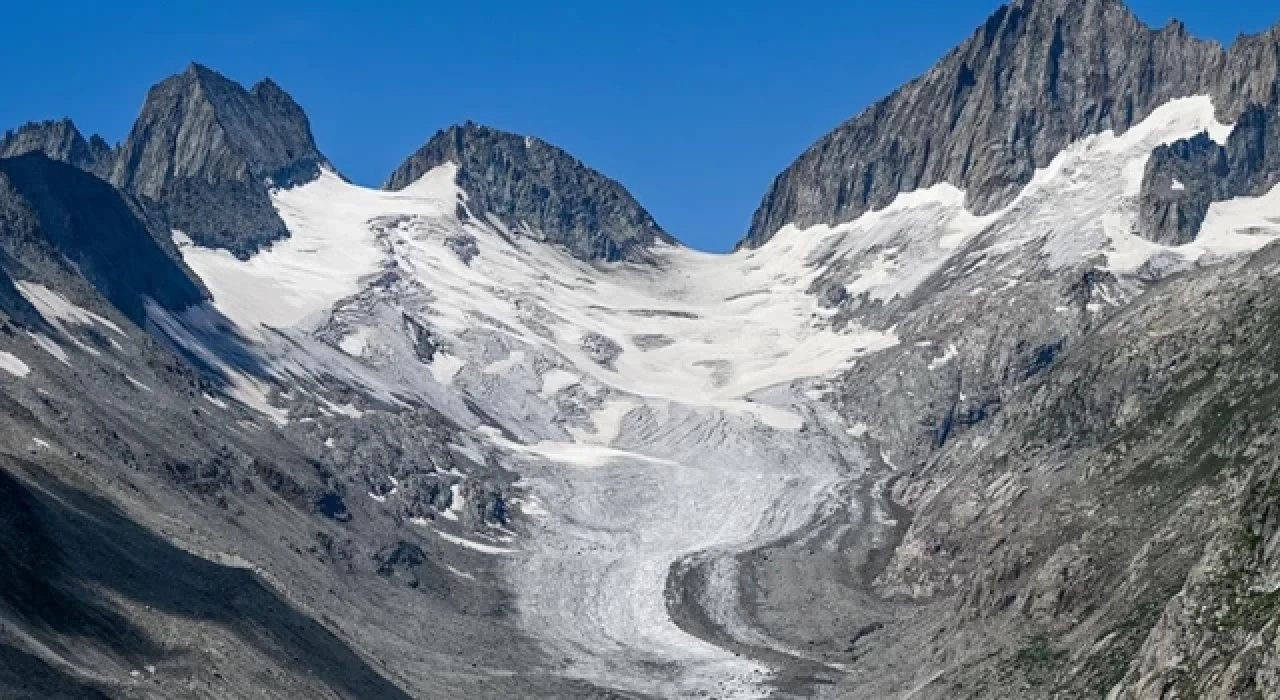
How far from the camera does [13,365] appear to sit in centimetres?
15362

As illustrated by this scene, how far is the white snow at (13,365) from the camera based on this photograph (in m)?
152

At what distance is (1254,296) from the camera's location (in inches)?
5113

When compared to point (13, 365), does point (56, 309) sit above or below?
above

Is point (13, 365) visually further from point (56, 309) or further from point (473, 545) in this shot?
point (473, 545)

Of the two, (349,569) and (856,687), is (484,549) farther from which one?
(856,687)

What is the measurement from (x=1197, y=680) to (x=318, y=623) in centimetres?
6572

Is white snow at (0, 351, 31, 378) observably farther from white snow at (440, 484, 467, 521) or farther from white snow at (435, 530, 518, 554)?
white snow at (440, 484, 467, 521)

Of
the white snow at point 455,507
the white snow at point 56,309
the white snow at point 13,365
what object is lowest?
the white snow at point 13,365

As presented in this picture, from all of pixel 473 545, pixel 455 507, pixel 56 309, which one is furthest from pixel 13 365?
pixel 455 507

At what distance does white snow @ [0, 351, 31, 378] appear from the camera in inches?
5965

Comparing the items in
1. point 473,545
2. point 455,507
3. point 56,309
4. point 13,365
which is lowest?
point 473,545

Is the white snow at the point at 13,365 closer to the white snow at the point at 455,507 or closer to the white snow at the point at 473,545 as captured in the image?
the white snow at the point at 473,545

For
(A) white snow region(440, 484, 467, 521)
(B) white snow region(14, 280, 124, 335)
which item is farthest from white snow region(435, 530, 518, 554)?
(B) white snow region(14, 280, 124, 335)

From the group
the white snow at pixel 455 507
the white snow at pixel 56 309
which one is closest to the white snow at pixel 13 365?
the white snow at pixel 56 309
